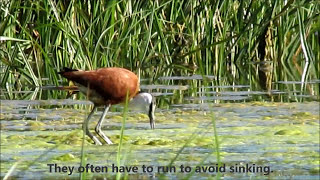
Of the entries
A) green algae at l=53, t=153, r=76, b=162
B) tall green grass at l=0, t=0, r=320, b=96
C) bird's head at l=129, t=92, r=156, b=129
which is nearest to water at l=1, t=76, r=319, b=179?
green algae at l=53, t=153, r=76, b=162

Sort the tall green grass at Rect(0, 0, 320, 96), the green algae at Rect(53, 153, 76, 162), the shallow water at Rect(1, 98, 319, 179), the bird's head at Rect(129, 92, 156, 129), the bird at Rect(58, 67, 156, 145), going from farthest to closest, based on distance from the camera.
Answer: the tall green grass at Rect(0, 0, 320, 96), the bird's head at Rect(129, 92, 156, 129), the bird at Rect(58, 67, 156, 145), the green algae at Rect(53, 153, 76, 162), the shallow water at Rect(1, 98, 319, 179)

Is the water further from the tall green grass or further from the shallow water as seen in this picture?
the tall green grass

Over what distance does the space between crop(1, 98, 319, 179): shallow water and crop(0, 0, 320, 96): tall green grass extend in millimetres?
1247

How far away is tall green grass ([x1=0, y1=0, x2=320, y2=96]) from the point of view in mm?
7580

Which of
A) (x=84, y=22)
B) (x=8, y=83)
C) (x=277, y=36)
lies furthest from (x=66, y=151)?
(x=277, y=36)

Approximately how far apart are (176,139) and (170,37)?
4056 millimetres

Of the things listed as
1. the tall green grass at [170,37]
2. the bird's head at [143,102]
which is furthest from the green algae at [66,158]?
the tall green grass at [170,37]

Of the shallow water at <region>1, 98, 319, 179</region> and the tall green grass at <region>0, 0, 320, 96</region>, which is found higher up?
the tall green grass at <region>0, 0, 320, 96</region>

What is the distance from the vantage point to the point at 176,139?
4.85 metres

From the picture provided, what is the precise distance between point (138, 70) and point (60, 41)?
98 cm

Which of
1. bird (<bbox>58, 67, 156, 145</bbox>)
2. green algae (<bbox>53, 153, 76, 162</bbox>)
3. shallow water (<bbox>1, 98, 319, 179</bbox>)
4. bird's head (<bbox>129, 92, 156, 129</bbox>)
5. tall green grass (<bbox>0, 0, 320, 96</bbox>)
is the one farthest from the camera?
tall green grass (<bbox>0, 0, 320, 96</bbox>)

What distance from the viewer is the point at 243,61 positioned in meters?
9.20

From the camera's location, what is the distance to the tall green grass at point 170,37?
24.9ft

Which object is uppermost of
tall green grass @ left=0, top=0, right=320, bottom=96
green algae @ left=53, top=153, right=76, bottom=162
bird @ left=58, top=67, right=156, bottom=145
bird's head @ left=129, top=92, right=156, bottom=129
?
tall green grass @ left=0, top=0, right=320, bottom=96
